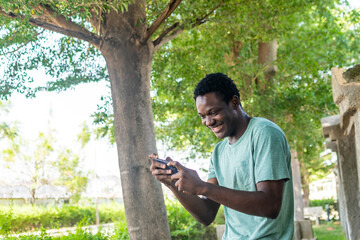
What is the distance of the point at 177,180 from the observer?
2227 millimetres

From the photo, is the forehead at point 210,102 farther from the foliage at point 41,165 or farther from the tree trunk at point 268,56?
the foliage at point 41,165

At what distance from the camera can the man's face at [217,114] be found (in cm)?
251

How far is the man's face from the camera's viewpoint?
2.51m

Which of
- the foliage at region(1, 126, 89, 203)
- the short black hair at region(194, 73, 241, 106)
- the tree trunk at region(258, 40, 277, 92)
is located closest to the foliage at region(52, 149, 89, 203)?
the foliage at region(1, 126, 89, 203)

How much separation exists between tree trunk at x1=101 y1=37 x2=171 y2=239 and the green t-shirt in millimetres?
3723

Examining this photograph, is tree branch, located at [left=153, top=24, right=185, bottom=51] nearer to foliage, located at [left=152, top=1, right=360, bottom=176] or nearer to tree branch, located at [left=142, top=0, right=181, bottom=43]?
tree branch, located at [left=142, top=0, right=181, bottom=43]

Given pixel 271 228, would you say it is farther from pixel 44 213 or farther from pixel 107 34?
pixel 44 213

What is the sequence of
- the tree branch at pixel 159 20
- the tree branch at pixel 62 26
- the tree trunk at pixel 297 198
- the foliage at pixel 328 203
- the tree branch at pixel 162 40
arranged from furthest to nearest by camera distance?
1. the foliage at pixel 328 203
2. the tree trunk at pixel 297 198
3. the tree branch at pixel 162 40
4. the tree branch at pixel 159 20
5. the tree branch at pixel 62 26

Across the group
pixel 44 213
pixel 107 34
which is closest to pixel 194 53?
pixel 107 34

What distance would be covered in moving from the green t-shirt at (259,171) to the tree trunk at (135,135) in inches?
147

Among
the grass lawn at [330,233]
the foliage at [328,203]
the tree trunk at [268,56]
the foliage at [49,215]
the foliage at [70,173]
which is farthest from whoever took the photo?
the foliage at [70,173]

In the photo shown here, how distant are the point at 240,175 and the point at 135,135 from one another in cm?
406

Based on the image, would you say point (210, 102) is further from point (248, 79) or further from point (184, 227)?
point (248, 79)

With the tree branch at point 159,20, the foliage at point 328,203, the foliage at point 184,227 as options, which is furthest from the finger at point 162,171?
the foliage at point 328,203
